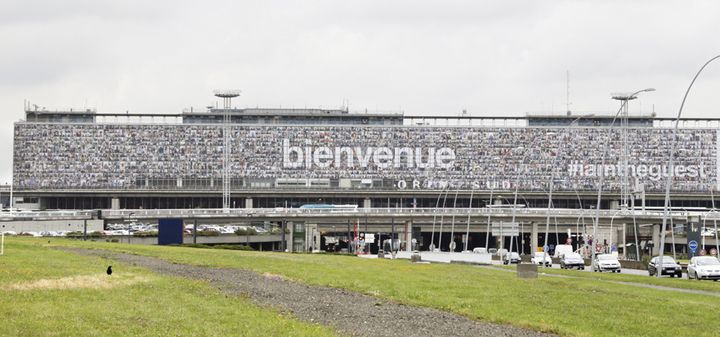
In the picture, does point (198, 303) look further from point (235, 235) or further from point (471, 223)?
point (471, 223)

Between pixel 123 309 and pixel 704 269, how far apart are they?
4972 centimetres

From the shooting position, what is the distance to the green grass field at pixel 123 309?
24.4 m

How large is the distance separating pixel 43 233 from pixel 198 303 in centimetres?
10839

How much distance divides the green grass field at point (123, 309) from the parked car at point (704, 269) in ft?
132

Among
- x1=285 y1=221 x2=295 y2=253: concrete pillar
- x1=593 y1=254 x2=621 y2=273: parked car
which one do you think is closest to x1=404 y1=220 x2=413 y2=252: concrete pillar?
x1=285 y1=221 x2=295 y2=253: concrete pillar

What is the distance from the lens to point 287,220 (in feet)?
567

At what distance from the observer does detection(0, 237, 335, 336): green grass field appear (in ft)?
80.0

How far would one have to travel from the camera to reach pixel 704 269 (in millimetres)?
70062

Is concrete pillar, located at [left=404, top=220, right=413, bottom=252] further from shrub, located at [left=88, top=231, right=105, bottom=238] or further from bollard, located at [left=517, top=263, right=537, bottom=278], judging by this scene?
bollard, located at [left=517, top=263, right=537, bottom=278]

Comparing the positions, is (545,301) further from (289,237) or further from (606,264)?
(289,237)

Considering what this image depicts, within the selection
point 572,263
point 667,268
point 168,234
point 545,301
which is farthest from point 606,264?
point 545,301

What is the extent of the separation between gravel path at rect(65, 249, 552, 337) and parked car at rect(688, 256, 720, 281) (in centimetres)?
3472

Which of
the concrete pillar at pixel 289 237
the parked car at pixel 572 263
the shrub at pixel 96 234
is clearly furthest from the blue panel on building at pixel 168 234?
the concrete pillar at pixel 289 237

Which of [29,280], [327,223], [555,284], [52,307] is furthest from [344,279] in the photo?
[327,223]
